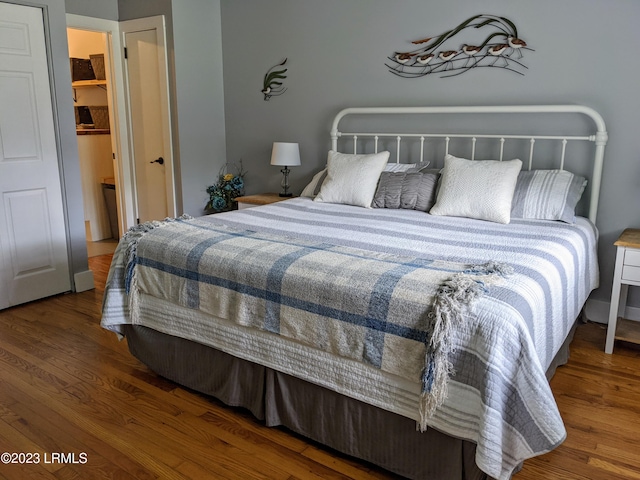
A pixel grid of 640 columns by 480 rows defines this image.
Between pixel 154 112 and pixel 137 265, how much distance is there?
2.48 metres

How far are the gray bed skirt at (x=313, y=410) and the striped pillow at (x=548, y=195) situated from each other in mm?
742

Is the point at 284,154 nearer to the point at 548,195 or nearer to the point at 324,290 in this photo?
the point at 548,195

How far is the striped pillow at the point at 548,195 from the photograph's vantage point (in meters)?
2.83

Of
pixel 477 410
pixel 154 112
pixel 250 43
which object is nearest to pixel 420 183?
pixel 477 410

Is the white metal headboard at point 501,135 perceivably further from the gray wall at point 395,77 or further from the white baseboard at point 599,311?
the white baseboard at point 599,311

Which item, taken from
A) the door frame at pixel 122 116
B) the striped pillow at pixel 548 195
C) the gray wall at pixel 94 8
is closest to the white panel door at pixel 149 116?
the door frame at pixel 122 116

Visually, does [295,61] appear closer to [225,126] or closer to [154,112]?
[225,126]

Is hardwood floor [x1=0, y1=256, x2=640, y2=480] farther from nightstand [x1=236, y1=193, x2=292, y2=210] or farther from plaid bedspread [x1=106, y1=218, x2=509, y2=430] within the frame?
nightstand [x1=236, y1=193, x2=292, y2=210]

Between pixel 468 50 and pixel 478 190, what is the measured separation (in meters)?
1.04

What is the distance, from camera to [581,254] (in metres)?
2.55

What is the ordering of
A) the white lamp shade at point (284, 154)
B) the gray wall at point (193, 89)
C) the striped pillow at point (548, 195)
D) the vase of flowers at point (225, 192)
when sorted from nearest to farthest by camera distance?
1. the striped pillow at point (548, 195)
2. the white lamp shade at point (284, 154)
3. the gray wall at point (193, 89)
4. the vase of flowers at point (225, 192)

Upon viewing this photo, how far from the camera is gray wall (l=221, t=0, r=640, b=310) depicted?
2.97 m

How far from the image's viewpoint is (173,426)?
85.4 inches

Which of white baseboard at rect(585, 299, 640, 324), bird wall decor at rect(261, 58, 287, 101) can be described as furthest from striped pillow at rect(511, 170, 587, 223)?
bird wall decor at rect(261, 58, 287, 101)
